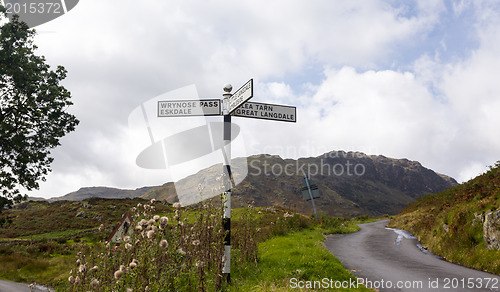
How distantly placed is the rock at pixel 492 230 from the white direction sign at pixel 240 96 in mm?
9029

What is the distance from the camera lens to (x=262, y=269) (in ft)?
26.5

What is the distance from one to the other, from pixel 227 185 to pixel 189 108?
2183 mm

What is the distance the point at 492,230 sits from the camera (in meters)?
9.36

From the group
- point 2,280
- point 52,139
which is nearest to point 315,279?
point 52,139

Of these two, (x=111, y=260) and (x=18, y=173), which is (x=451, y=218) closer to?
(x=111, y=260)

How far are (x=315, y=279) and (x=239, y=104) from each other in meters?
4.67

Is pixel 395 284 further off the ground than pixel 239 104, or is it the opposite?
pixel 239 104

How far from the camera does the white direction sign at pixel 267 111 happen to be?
285 inches

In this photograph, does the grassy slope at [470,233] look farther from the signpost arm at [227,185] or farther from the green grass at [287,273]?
the signpost arm at [227,185]

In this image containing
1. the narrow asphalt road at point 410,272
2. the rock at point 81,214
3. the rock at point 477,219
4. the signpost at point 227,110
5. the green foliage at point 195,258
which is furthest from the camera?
the rock at point 81,214

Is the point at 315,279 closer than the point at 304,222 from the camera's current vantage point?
Yes

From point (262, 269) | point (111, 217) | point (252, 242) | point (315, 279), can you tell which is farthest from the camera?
point (111, 217)

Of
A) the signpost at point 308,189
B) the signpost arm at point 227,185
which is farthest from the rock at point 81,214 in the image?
the signpost arm at point 227,185

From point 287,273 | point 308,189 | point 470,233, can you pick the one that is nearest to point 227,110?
point 287,273
